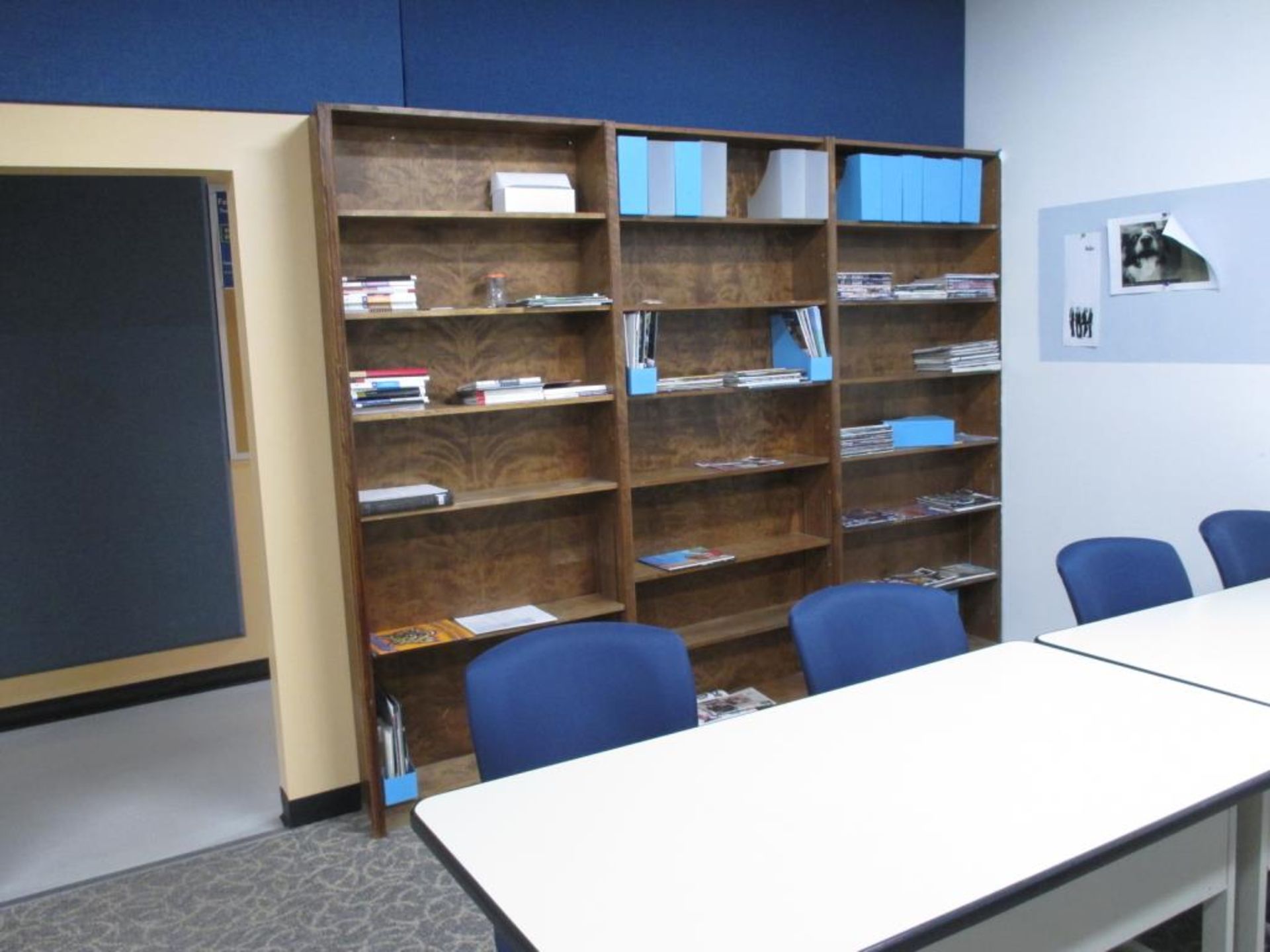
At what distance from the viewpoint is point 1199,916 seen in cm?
272

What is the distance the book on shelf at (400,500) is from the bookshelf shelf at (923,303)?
1.90 m

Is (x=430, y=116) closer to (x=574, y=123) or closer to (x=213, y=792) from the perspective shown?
(x=574, y=123)

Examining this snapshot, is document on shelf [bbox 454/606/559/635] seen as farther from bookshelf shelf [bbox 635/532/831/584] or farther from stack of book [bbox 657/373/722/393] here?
stack of book [bbox 657/373/722/393]

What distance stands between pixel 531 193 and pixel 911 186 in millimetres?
1827

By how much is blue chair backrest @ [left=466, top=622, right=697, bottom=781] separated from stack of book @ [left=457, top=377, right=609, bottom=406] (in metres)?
1.37

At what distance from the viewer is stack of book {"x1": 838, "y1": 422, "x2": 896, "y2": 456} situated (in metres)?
4.40

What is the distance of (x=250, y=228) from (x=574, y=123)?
1141mm

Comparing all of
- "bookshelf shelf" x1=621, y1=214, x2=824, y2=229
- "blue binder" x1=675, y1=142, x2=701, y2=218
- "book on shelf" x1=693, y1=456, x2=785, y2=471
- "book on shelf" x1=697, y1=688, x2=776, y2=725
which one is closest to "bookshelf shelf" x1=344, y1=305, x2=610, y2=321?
"bookshelf shelf" x1=621, y1=214, x2=824, y2=229

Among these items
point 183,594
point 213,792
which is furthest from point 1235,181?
point 183,594

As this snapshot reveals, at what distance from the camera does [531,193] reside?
11.5 feet

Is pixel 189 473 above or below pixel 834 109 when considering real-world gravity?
below

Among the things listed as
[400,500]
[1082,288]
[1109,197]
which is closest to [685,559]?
[400,500]

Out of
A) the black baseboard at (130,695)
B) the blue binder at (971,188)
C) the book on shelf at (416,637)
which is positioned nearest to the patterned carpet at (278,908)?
the book on shelf at (416,637)

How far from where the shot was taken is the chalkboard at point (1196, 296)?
12.5 ft
